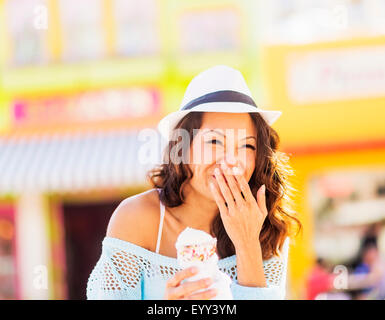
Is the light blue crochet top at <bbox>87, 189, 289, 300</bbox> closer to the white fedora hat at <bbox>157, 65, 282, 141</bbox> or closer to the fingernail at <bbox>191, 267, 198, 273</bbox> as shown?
the fingernail at <bbox>191, 267, 198, 273</bbox>

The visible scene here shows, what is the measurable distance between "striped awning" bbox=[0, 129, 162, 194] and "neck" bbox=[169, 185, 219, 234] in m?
3.78

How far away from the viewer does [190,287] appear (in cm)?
143

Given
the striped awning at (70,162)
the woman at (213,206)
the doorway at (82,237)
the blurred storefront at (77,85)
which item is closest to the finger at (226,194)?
the woman at (213,206)

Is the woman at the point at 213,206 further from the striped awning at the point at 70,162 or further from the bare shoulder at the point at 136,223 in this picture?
the striped awning at the point at 70,162

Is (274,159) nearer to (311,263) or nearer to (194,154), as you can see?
(194,154)

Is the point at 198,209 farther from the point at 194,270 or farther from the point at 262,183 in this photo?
the point at 194,270

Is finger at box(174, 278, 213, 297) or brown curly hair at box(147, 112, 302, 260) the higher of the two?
brown curly hair at box(147, 112, 302, 260)

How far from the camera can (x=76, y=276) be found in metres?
7.21

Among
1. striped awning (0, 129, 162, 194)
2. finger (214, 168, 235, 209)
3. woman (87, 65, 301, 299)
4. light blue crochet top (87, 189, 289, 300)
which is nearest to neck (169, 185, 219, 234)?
woman (87, 65, 301, 299)

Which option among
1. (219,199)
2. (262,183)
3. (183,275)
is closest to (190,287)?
(183,275)

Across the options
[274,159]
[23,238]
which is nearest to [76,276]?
[23,238]

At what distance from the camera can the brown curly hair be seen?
1760 millimetres
